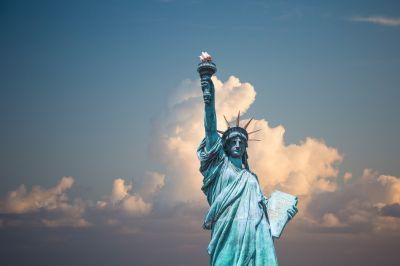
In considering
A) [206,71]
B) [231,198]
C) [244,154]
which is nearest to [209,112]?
[206,71]

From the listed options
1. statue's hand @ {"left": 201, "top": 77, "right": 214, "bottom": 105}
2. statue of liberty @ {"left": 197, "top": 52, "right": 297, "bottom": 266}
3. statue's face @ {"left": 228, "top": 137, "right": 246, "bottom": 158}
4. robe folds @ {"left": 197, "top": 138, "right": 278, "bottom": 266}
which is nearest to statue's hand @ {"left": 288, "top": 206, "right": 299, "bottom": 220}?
statue of liberty @ {"left": 197, "top": 52, "right": 297, "bottom": 266}

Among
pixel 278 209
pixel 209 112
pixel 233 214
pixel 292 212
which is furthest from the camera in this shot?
pixel 292 212

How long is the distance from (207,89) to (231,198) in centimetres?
384

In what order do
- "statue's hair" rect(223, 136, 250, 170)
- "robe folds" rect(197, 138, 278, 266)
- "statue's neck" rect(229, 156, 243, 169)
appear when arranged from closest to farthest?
1. "robe folds" rect(197, 138, 278, 266)
2. "statue's neck" rect(229, 156, 243, 169)
3. "statue's hair" rect(223, 136, 250, 170)

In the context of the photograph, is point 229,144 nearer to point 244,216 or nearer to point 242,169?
point 242,169

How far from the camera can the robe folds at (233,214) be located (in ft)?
71.6

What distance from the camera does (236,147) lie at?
77.3 feet

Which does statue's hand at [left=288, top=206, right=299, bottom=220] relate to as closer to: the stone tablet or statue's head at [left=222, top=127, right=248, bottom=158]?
the stone tablet

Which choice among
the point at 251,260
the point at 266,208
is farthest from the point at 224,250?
the point at 266,208

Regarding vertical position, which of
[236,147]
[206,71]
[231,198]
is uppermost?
[206,71]

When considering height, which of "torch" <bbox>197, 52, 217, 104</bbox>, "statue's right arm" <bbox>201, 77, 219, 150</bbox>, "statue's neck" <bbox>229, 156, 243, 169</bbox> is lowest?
"statue's neck" <bbox>229, 156, 243, 169</bbox>

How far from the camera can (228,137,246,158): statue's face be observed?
23.5m

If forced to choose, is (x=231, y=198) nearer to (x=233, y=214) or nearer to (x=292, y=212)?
(x=233, y=214)

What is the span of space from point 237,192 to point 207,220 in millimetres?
1426
